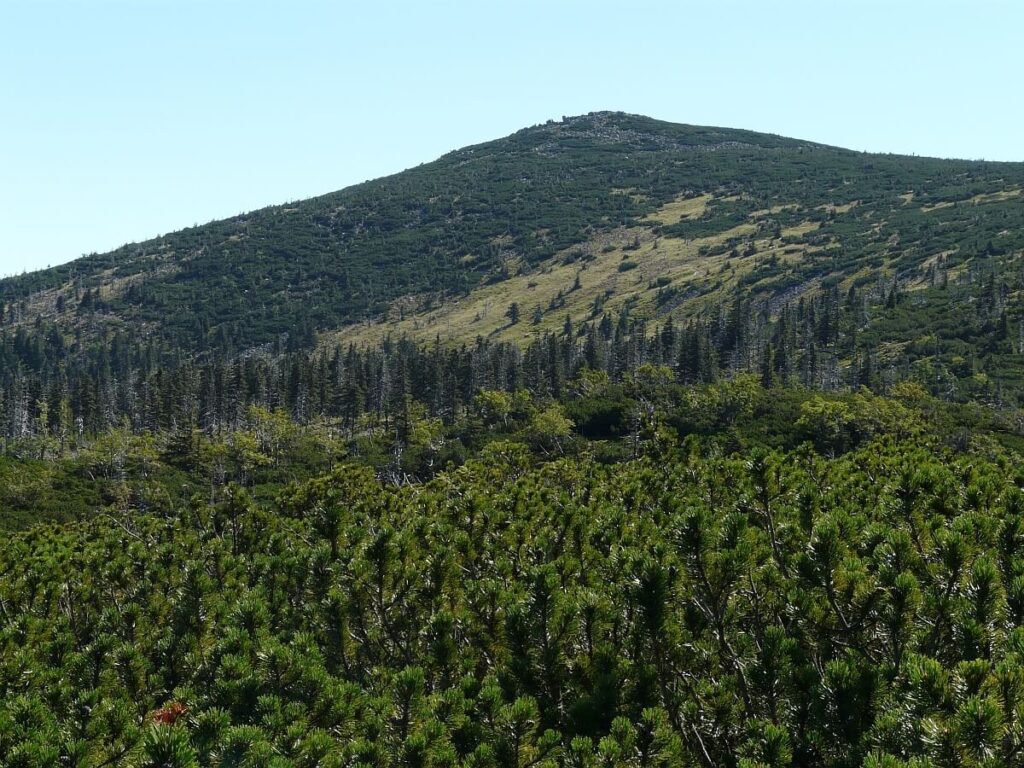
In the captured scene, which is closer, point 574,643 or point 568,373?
point 574,643

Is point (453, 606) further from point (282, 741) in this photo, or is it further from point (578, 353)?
point (578, 353)

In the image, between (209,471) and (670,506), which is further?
(209,471)

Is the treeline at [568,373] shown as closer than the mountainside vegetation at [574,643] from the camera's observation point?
No

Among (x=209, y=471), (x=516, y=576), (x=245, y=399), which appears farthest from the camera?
(x=245, y=399)

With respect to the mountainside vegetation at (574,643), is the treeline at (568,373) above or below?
below

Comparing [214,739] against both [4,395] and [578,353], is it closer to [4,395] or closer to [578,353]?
[578,353]

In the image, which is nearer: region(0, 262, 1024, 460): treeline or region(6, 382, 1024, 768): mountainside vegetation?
region(6, 382, 1024, 768): mountainside vegetation

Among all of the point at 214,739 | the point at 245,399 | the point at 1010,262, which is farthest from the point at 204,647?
the point at 1010,262

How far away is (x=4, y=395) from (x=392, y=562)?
145 m

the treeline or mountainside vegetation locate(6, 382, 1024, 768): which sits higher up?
mountainside vegetation locate(6, 382, 1024, 768)

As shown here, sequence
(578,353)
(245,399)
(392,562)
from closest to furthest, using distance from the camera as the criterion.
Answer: (392,562)
(245,399)
(578,353)

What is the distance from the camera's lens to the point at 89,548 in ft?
85.5

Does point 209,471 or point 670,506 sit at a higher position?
point 670,506

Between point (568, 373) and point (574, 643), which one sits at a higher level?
Answer: point (574, 643)
